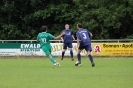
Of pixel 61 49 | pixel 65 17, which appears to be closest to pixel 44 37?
pixel 61 49

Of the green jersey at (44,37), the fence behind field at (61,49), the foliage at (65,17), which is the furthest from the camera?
the foliage at (65,17)

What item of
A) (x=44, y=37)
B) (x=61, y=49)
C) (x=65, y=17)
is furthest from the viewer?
(x=65, y=17)

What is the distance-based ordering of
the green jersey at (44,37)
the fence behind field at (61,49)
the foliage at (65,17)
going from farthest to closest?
1. the foliage at (65,17)
2. the fence behind field at (61,49)
3. the green jersey at (44,37)

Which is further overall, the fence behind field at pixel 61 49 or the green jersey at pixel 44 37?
the fence behind field at pixel 61 49

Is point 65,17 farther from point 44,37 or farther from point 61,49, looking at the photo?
point 44,37

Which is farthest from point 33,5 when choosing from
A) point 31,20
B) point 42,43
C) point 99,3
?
point 42,43

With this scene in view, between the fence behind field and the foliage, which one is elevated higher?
the foliage

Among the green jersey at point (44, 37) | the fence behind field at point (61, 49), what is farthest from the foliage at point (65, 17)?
the green jersey at point (44, 37)

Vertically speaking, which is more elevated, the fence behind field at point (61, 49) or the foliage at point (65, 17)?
the foliage at point (65, 17)

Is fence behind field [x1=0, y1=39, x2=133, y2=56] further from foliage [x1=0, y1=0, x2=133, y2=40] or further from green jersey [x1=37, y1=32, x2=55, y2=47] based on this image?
green jersey [x1=37, y1=32, x2=55, y2=47]

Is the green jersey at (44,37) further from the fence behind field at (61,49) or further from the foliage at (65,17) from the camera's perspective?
the foliage at (65,17)

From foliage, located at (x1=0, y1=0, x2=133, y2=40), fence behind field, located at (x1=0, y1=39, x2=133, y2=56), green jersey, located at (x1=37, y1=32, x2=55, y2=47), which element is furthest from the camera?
foliage, located at (x1=0, y1=0, x2=133, y2=40)

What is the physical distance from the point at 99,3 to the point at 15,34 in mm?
9379

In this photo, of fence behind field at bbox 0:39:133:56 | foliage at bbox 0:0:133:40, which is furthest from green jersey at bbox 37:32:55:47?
foliage at bbox 0:0:133:40
